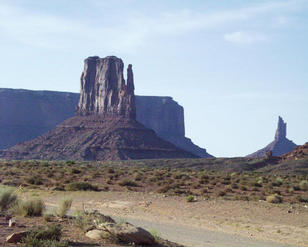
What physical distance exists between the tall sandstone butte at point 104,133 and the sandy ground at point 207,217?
3267 inches

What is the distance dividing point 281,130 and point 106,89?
56.6 meters

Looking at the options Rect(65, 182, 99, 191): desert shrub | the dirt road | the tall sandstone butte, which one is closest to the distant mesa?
the tall sandstone butte

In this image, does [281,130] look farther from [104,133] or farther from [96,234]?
[96,234]

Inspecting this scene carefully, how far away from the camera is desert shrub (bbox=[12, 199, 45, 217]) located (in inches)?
662

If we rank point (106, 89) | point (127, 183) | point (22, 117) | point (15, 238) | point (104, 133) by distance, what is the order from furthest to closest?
point (22, 117), point (106, 89), point (104, 133), point (127, 183), point (15, 238)

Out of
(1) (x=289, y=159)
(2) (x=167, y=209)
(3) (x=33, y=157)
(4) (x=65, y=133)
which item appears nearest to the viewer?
(2) (x=167, y=209)

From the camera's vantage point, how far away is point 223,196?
29.9 meters

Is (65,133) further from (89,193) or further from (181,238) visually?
(181,238)

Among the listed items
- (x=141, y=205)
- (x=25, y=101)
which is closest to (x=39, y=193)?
(x=141, y=205)

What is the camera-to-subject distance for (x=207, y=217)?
2219 centimetres

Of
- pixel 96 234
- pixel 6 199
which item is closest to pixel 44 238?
pixel 96 234

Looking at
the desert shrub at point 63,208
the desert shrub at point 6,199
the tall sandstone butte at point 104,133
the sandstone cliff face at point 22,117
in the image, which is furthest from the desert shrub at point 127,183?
the sandstone cliff face at point 22,117

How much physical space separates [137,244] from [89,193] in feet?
59.6

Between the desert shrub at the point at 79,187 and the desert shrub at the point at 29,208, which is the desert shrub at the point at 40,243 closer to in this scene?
the desert shrub at the point at 29,208
